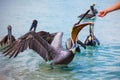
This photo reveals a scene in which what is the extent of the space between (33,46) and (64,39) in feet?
0.72

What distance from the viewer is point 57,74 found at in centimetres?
210

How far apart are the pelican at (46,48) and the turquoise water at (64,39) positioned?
4cm

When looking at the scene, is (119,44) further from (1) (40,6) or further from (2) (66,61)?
(1) (40,6)

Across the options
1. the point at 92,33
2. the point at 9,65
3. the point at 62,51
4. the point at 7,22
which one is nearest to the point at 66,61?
the point at 62,51

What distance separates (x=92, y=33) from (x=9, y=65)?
2.08ft

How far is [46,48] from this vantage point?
84.3 inches

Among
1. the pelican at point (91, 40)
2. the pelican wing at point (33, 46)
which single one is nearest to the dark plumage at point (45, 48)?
the pelican wing at point (33, 46)

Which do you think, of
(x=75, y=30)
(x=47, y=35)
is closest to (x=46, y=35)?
(x=47, y=35)

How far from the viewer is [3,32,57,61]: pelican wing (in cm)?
214

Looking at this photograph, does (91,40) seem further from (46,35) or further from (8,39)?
(8,39)

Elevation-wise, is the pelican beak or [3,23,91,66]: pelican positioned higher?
the pelican beak

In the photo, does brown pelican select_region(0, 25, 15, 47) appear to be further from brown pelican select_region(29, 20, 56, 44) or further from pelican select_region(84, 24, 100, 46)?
pelican select_region(84, 24, 100, 46)

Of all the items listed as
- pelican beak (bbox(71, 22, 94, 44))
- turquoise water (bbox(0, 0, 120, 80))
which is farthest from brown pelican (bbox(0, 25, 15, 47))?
pelican beak (bbox(71, 22, 94, 44))

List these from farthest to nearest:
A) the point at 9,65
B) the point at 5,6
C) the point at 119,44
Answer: the point at 5,6, the point at 9,65, the point at 119,44
